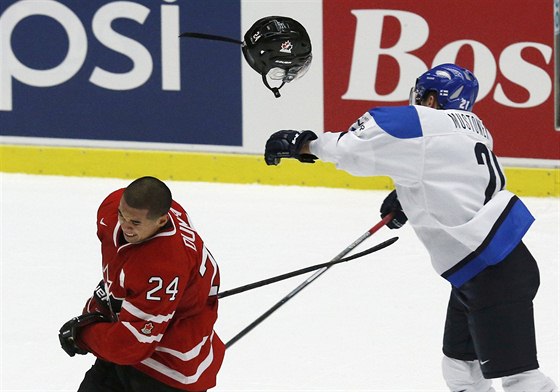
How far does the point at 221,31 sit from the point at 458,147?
3.36 metres

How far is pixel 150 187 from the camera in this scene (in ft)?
9.15

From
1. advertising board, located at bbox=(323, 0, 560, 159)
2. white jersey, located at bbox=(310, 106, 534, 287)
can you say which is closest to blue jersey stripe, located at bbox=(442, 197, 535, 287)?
white jersey, located at bbox=(310, 106, 534, 287)

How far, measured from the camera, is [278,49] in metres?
3.50

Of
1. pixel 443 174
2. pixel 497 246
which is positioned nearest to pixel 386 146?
pixel 443 174

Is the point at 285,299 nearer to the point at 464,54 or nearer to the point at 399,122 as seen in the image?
the point at 399,122

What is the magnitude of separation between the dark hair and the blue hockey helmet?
1.03 metres

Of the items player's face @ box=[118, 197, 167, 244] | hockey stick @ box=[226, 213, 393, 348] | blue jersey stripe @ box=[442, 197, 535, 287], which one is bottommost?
hockey stick @ box=[226, 213, 393, 348]

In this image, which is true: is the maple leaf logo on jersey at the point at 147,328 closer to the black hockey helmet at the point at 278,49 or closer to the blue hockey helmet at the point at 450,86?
the black hockey helmet at the point at 278,49

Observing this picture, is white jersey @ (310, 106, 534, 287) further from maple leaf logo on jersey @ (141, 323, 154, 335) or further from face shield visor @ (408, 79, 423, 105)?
maple leaf logo on jersey @ (141, 323, 154, 335)

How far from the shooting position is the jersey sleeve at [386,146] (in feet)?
10.7

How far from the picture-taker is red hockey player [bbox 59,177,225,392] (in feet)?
9.14

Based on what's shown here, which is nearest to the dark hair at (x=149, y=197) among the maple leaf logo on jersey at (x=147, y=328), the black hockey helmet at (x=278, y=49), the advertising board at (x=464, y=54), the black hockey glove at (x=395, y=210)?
the maple leaf logo on jersey at (x=147, y=328)

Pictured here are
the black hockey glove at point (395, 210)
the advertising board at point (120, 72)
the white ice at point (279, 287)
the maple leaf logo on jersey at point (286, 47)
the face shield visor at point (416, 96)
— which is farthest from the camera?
the advertising board at point (120, 72)

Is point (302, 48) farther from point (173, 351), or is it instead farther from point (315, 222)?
point (315, 222)
